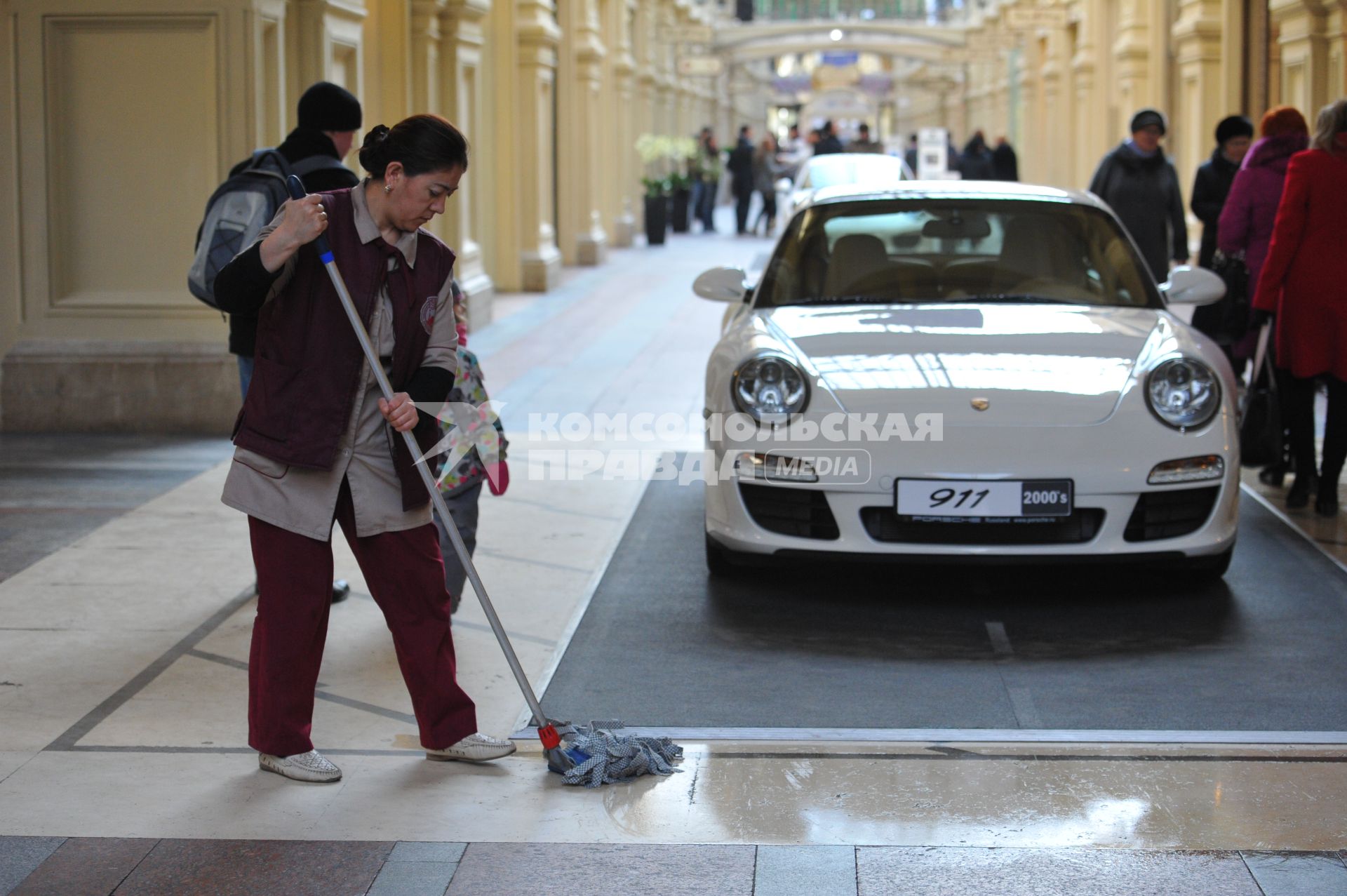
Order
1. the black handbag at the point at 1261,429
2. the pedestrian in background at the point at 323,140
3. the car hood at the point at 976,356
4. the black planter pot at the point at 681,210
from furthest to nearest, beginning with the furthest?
1. the black planter pot at the point at 681,210
2. the black handbag at the point at 1261,429
3. the pedestrian in background at the point at 323,140
4. the car hood at the point at 976,356

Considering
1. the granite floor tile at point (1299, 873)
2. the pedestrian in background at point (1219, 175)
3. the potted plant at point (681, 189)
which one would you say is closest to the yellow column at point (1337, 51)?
→ the pedestrian in background at point (1219, 175)

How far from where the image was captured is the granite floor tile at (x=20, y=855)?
3.14 metres

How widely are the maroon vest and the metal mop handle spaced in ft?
0.12

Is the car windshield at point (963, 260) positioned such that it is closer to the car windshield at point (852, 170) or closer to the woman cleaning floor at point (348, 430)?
the woman cleaning floor at point (348, 430)

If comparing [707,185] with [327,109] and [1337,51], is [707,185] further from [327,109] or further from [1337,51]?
[327,109]

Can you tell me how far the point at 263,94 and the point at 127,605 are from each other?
14.0ft

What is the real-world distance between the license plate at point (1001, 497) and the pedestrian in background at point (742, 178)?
74.4 feet

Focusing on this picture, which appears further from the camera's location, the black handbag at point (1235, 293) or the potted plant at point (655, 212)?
the potted plant at point (655, 212)

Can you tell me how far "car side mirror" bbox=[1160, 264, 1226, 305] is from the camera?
19.2ft

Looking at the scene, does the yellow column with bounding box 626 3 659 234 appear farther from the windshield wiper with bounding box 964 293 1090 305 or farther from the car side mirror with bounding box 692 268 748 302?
the windshield wiper with bounding box 964 293 1090 305

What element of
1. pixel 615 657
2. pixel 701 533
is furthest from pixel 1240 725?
pixel 701 533

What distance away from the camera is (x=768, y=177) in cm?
2958

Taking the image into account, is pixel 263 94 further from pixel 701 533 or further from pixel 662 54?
pixel 662 54

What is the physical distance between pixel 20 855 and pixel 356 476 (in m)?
1.03
